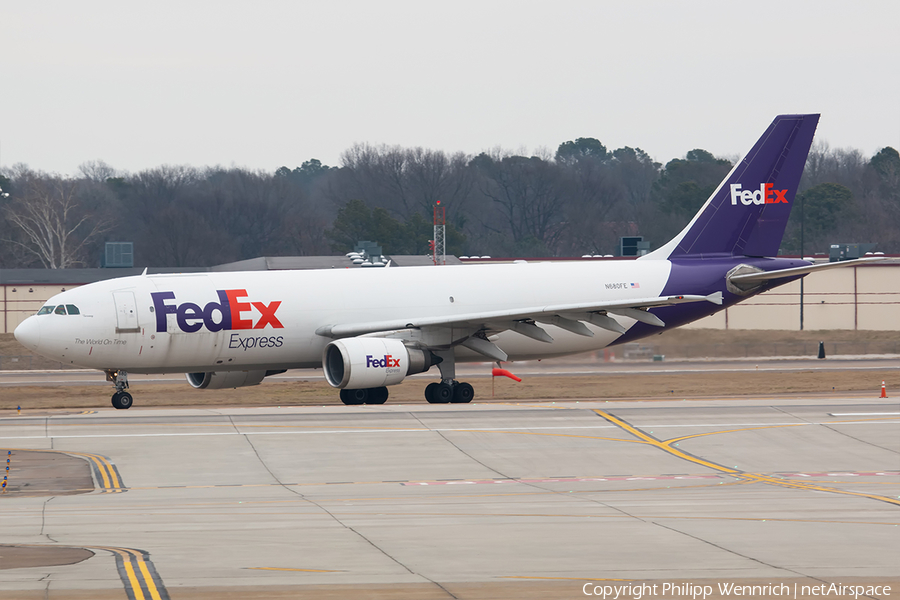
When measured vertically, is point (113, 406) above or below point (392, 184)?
below

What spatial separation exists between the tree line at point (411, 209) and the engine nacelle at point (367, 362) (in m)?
77.8

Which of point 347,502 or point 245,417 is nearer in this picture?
point 347,502

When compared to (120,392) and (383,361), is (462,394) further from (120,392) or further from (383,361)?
(120,392)

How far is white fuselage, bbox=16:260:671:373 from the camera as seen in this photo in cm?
3519

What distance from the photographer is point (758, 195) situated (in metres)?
43.8

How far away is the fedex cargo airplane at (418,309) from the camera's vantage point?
116 ft

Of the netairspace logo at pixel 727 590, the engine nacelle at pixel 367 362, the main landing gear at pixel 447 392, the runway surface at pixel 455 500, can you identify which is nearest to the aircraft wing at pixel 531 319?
the engine nacelle at pixel 367 362

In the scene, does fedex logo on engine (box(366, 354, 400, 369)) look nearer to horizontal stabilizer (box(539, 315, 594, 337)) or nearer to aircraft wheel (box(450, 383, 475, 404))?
aircraft wheel (box(450, 383, 475, 404))

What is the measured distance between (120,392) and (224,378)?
139 inches

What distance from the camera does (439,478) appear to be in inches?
933

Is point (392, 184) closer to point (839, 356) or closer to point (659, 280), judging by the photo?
point (839, 356)

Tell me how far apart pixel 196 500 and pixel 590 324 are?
75.2 feet

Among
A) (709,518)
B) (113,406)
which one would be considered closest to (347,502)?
(709,518)

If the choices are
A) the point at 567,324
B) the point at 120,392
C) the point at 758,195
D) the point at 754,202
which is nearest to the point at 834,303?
the point at 758,195
